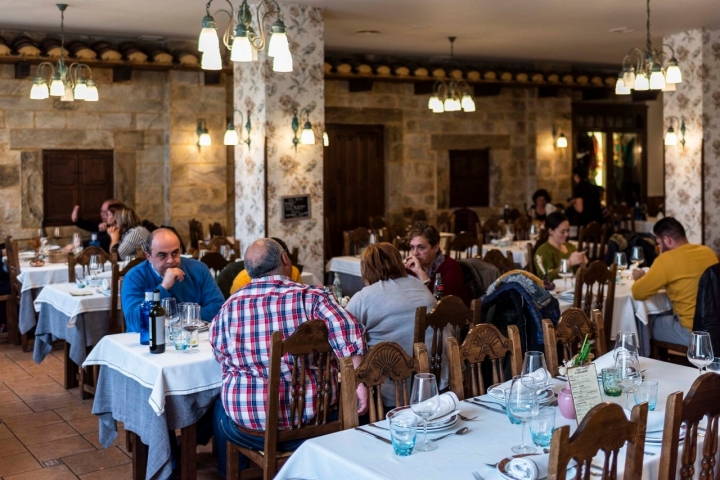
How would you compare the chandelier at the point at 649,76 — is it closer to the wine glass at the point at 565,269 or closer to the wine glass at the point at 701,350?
the wine glass at the point at 565,269

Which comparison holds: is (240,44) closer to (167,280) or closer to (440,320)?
(167,280)

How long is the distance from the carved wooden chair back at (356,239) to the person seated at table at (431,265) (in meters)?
3.43

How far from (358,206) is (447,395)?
9105 millimetres

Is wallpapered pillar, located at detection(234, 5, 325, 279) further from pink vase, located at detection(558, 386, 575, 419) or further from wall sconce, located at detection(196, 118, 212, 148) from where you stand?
pink vase, located at detection(558, 386, 575, 419)

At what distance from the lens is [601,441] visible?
2232 mm

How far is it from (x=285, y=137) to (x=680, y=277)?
151 inches

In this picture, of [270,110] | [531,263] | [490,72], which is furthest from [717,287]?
[490,72]

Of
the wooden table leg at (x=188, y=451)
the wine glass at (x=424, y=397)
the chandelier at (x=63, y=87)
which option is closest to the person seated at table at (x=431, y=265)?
the wooden table leg at (x=188, y=451)

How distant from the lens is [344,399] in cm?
303

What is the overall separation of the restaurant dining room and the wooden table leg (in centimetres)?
→ 11

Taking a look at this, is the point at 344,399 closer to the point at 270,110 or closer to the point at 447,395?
the point at 447,395

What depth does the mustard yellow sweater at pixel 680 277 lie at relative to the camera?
5.73 meters

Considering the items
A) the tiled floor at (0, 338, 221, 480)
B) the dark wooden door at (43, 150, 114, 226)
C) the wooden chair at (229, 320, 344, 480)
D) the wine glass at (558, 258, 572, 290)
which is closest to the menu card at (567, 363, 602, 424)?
the wooden chair at (229, 320, 344, 480)

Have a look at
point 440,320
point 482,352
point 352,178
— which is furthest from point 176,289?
point 352,178
